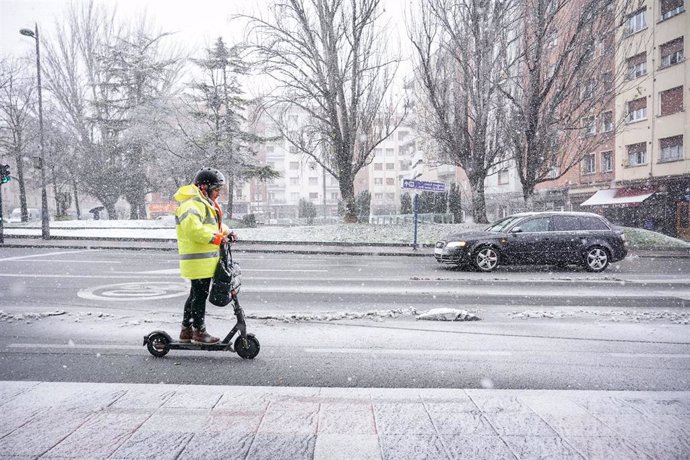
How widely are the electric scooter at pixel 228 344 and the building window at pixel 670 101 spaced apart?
34.1m

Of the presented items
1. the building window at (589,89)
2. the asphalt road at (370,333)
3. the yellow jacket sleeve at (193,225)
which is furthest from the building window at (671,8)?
the yellow jacket sleeve at (193,225)

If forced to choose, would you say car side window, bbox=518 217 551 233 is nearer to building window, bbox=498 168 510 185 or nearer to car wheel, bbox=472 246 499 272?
car wheel, bbox=472 246 499 272

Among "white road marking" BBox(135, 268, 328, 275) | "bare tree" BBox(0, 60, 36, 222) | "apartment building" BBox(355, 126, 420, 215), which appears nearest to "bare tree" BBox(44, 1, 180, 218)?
"bare tree" BBox(0, 60, 36, 222)

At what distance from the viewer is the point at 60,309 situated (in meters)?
6.89

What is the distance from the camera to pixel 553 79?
20.1 meters

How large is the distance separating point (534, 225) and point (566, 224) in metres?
0.89

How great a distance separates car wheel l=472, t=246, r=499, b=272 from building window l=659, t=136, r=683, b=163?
24.6 metres

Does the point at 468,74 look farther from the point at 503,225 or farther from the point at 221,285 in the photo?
the point at 221,285

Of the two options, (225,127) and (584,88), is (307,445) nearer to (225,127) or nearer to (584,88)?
(584,88)

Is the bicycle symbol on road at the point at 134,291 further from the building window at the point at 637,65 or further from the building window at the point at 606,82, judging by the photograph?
the building window at the point at 637,65

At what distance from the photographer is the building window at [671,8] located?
29594 mm

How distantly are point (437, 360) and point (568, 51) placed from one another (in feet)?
63.5

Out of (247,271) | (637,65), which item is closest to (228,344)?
(247,271)

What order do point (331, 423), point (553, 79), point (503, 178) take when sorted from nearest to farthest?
point (331, 423) → point (553, 79) → point (503, 178)
